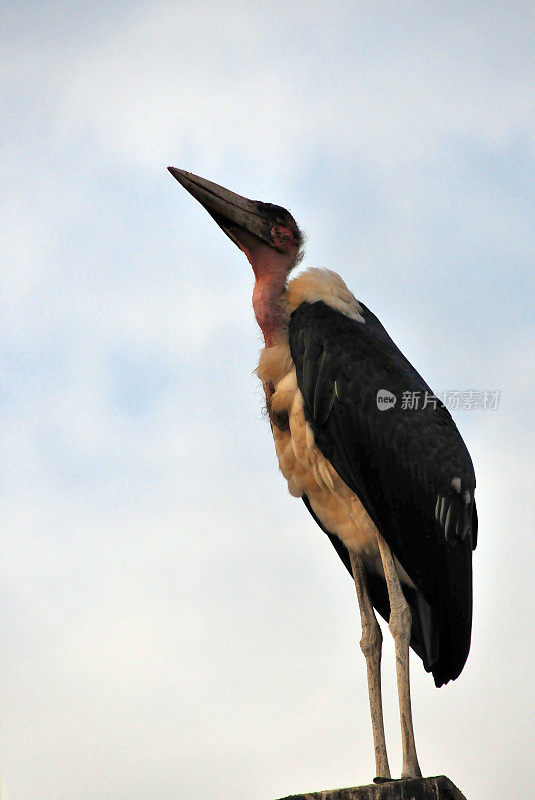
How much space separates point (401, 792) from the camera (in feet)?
18.2

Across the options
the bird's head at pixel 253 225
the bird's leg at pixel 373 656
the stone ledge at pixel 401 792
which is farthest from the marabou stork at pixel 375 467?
the stone ledge at pixel 401 792

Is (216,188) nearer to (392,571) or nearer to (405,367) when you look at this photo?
(405,367)

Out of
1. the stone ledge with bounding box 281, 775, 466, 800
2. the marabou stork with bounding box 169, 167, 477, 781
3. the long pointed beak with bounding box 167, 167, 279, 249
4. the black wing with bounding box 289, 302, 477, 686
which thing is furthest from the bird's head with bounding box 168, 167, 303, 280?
the stone ledge with bounding box 281, 775, 466, 800

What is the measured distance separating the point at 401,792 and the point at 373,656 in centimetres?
133

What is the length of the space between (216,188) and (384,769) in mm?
3916

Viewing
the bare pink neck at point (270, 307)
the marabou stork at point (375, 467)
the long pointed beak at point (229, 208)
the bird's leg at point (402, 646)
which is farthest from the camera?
the long pointed beak at point (229, 208)

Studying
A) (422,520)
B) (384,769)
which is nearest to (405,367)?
(422,520)

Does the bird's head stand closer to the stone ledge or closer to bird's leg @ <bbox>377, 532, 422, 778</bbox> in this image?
bird's leg @ <bbox>377, 532, 422, 778</bbox>

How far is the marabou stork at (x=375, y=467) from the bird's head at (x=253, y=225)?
28 cm

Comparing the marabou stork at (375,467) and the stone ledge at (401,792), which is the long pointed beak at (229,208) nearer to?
the marabou stork at (375,467)

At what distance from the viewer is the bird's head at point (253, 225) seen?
7277 millimetres

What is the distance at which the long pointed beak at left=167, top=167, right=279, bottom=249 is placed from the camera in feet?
23.8

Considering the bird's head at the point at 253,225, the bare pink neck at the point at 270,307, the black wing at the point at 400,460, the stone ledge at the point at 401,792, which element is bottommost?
the stone ledge at the point at 401,792

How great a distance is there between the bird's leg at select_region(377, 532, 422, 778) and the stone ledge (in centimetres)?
42
